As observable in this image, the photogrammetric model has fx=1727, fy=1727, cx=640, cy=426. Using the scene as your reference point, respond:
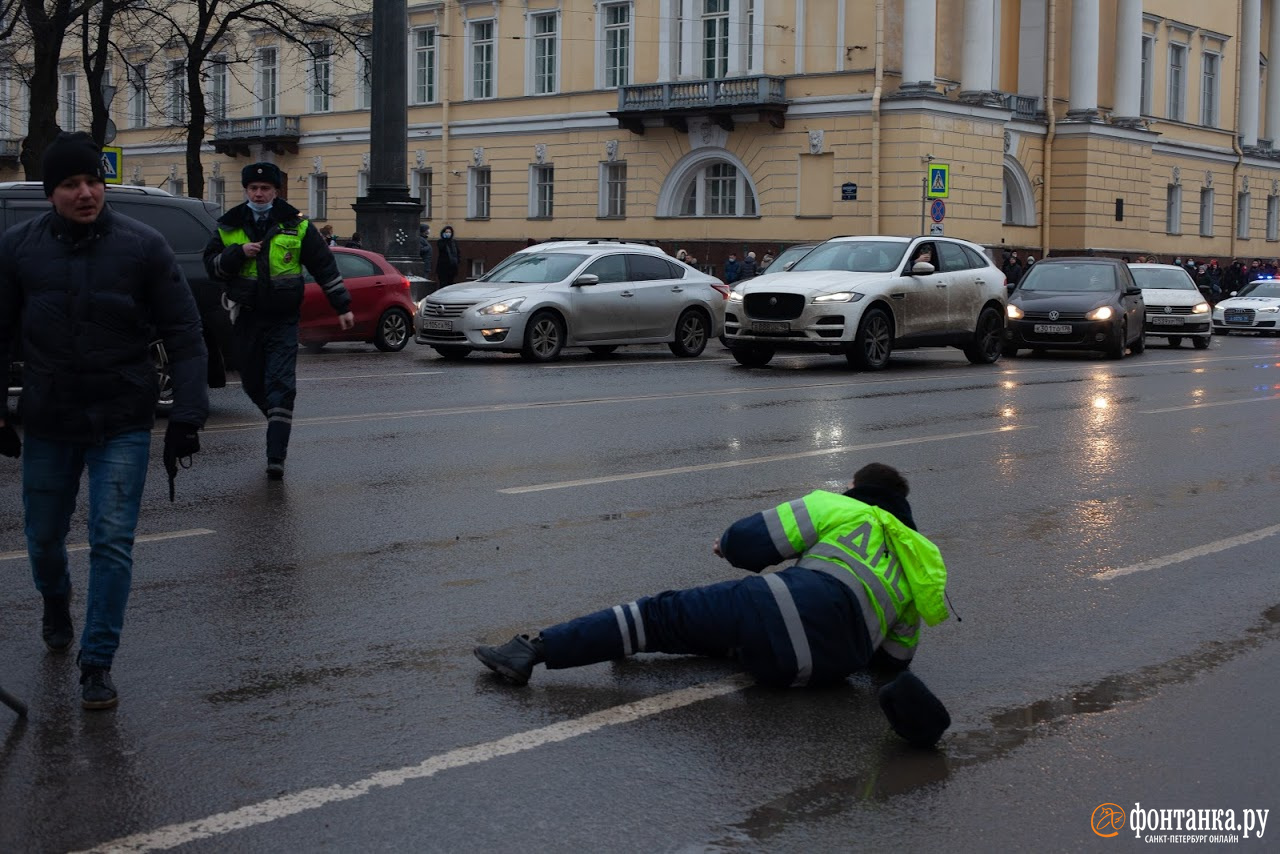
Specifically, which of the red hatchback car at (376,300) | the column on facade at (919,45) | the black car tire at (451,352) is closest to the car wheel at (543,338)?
the black car tire at (451,352)

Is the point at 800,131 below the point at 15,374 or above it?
above

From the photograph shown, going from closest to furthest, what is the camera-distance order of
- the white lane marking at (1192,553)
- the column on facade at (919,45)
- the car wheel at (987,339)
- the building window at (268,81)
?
the white lane marking at (1192,553), the car wheel at (987,339), the column on facade at (919,45), the building window at (268,81)

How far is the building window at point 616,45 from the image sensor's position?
163ft

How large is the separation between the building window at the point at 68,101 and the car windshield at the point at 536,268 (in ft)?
149

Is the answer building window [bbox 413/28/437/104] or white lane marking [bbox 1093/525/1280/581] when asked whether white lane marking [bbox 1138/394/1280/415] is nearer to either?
white lane marking [bbox 1093/525/1280/581]

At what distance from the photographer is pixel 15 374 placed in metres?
13.3

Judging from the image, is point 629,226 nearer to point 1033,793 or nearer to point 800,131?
point 800,131

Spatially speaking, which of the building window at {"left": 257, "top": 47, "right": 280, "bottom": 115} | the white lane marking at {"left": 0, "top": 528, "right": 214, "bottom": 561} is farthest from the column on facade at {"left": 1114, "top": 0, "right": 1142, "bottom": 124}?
the white lane marking at {"left": 0, "top": 528, "right": 214, "bottom": 561}

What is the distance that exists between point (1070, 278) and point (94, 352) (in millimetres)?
23545

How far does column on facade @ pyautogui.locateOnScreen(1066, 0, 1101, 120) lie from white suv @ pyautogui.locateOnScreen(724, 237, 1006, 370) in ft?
92.0

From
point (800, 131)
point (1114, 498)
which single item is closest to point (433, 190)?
point (800, 131)

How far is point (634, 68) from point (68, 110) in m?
26.4

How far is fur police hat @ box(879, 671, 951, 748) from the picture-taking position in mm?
5055

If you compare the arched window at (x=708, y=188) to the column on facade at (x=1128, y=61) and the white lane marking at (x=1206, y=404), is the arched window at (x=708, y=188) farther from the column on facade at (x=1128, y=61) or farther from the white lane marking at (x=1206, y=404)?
the white lane marking at (x=1206, y=404)
